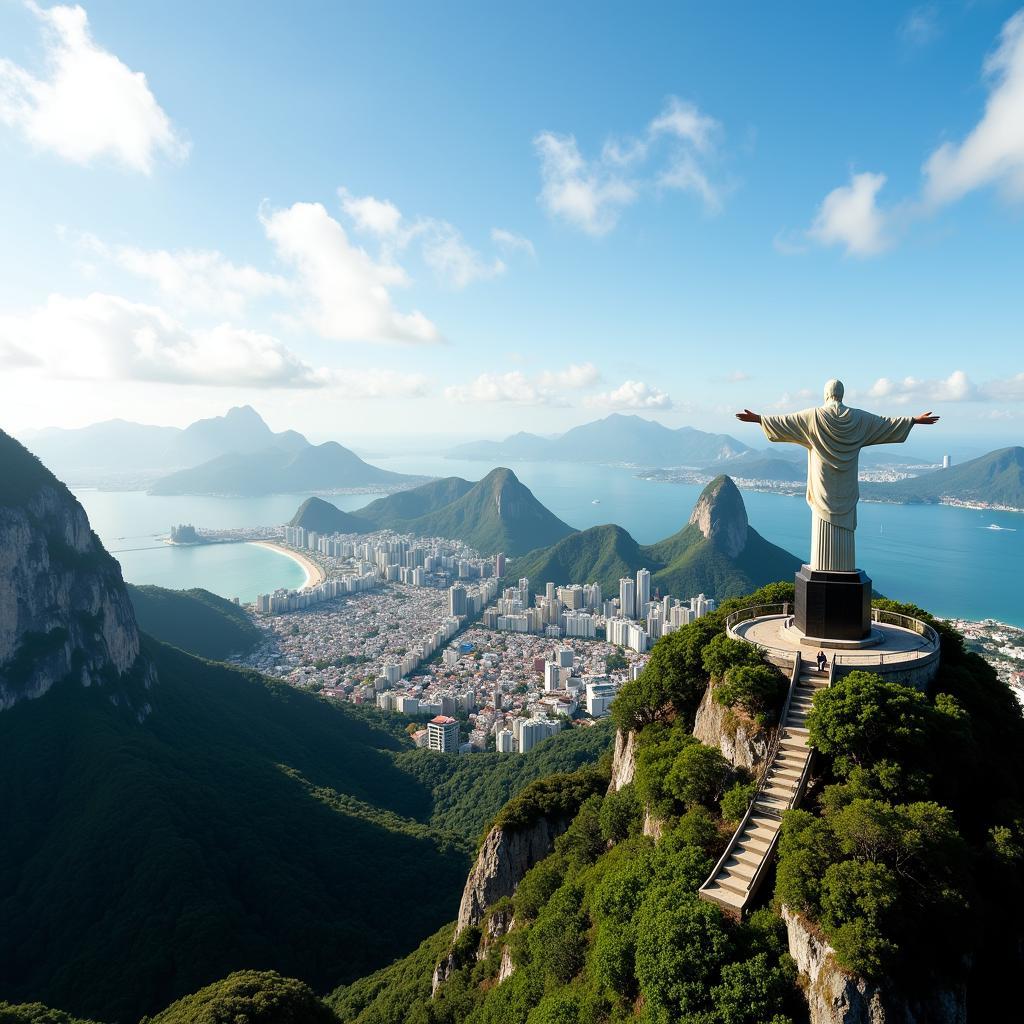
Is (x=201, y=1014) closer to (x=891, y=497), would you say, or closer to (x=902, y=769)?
(x=902, y=769)

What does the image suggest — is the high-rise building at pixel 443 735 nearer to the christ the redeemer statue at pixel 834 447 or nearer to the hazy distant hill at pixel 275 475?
the christ the redeemer statue at pixel 834 447

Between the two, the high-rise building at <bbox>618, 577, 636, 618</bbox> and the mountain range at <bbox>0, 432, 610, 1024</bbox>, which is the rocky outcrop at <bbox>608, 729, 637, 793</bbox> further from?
the high-rise building at <bbox>618, 577, 636, 618</bbox>

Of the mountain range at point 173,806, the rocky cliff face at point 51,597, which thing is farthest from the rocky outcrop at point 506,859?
the rocky cliff face at point 51,597

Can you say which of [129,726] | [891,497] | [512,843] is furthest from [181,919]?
[891,497]

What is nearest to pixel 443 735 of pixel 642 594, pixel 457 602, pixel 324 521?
pixel 457 602

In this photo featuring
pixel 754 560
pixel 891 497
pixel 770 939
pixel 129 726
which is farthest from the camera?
pixel 891 497

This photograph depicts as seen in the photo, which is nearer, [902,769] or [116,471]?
[902,769]

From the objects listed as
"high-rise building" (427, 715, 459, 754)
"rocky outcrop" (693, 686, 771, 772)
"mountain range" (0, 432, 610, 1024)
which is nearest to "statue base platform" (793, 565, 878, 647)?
"rocky outcrop" (693, 686, 771, 772)
